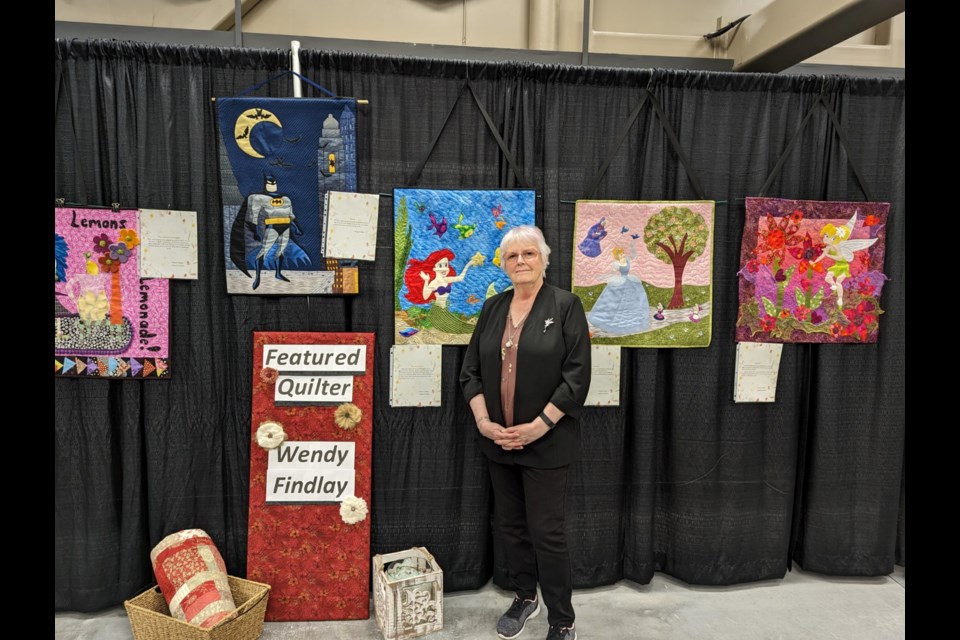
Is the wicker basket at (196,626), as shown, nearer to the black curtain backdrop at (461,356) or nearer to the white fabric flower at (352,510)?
the black curtain backdrop at (461,356)

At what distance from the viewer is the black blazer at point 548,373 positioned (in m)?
2.10

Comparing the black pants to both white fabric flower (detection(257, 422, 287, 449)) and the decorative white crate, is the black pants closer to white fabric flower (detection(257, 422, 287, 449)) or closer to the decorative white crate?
the decorative white crate

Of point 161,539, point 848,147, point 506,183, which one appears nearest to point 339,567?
point 161,539

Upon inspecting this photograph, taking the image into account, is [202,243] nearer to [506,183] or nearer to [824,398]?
[506,183]

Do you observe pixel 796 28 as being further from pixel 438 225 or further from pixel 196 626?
pixel 196 626

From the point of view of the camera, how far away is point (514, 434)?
2.12m

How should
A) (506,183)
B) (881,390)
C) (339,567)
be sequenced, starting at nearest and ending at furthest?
(339,567), (506,183), (881,390)

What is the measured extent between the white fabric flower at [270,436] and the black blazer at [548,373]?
0.89 m

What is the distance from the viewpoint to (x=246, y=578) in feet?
8.04

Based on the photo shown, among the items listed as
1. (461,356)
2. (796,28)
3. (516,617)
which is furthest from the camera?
(461,356)

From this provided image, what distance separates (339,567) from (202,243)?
59.0 inches

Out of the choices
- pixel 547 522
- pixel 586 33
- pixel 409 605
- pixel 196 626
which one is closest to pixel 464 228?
pixel 586 33

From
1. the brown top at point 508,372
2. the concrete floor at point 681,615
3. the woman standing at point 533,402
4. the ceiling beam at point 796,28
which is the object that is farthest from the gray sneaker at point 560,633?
the ceiling beam at point 796,28

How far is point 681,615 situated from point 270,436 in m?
1.93
